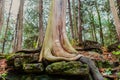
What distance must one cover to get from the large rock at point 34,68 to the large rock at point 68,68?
1.55 feet

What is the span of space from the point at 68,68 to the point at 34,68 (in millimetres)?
1265

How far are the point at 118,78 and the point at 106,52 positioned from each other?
390 centimetres

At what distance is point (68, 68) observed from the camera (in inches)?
242

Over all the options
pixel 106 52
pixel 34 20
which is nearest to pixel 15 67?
pixel 106 52

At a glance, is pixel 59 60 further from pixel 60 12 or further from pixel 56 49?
pixel 60 12

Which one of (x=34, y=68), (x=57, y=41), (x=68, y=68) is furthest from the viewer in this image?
(x=57, y=41)

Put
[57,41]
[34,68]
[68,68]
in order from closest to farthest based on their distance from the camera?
[68,68], [34,68], [57,41]

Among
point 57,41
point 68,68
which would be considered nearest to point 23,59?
Result: point 57,41

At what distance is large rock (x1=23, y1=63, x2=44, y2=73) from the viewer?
6.74 meters

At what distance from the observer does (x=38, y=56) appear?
299 inches

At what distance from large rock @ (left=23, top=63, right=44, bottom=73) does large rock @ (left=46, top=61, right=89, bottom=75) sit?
18.6 inches

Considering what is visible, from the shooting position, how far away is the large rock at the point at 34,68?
6743 millimetres

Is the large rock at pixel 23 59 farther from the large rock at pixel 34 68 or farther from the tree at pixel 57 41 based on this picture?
the large rock at pixel 34 68

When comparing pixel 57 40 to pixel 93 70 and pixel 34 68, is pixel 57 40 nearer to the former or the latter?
pixel 34 68
